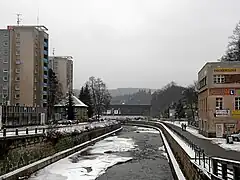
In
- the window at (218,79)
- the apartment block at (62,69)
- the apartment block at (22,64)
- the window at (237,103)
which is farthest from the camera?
the apartment block at (62,69)

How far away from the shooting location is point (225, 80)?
4812 centimetres

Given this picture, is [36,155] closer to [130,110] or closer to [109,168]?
[109,168]

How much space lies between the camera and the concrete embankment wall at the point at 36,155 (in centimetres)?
2525

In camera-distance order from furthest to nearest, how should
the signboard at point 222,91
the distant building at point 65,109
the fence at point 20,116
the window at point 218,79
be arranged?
the distant building at point 65,109 < the fence at point 20,116 < the window at point 218,79 < the signboard at point 222,91

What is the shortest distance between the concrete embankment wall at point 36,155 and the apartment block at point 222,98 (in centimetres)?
1582

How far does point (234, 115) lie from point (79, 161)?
21115 mm

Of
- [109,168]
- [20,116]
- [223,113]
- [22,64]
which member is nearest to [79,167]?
[109,168]

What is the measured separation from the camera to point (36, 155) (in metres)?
31.9

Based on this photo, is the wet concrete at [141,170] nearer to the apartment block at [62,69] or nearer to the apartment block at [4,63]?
the apartment block at [4,63]

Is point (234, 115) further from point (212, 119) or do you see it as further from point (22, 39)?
point (22, 39)

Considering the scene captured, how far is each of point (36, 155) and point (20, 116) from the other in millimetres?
33114

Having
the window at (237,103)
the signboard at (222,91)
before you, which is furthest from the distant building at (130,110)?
the window at (237,103)

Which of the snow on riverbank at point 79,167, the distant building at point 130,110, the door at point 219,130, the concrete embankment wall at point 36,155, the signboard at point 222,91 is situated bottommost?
the snow on riverbank at point 79,167

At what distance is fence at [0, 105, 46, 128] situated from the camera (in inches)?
2261
